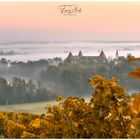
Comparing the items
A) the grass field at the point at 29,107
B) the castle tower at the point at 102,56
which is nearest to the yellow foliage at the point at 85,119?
the grass field at the point at 29,107

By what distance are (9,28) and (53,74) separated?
193mm

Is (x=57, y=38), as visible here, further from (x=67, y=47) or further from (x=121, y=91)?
(x=121, y=91)

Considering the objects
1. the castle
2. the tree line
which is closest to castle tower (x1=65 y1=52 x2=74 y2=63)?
the castle

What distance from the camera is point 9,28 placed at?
38.0 inches

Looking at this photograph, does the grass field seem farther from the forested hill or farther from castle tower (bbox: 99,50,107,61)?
castle tower (bbox: 99,50,107,61)

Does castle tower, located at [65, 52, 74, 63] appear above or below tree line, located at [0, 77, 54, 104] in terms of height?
above

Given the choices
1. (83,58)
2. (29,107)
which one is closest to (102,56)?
(83,58)

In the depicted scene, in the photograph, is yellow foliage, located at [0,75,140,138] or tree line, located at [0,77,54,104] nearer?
yellow foliage, located at [0,75,140,138]

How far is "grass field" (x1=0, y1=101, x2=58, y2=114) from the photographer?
964 millimetres

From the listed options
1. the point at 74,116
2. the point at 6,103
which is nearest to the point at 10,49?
the point at 6,103

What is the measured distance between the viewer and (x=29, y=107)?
0.99 meters

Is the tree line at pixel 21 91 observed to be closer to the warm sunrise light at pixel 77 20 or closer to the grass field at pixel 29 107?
the grass field at pixel 29 107

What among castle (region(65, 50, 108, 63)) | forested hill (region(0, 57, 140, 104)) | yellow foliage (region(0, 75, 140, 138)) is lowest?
yellow foliage (region(0, 75, 140, 138))

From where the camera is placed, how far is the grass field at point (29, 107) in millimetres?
964
